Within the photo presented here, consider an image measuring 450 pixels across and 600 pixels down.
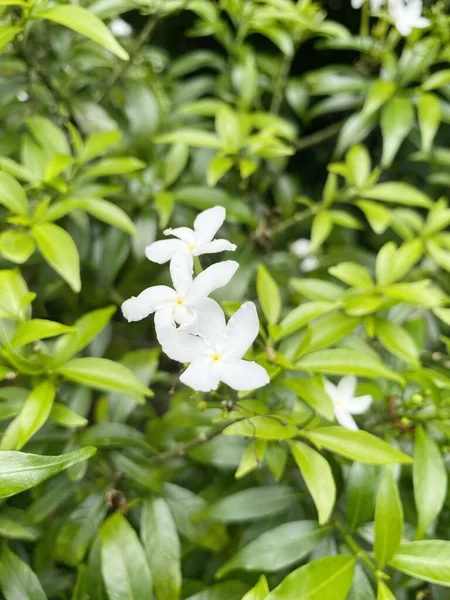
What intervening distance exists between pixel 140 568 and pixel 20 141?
916 mm

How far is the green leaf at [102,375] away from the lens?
0.83 metres

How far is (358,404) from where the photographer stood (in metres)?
0.97

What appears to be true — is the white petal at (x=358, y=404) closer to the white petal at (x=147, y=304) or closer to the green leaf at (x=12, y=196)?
the white petal at (x=147, y=304)

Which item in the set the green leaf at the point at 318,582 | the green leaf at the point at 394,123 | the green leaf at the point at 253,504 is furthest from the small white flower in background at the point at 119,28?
the green leaf at the point at 318,582

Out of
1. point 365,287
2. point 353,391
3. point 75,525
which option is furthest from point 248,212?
point 75,525

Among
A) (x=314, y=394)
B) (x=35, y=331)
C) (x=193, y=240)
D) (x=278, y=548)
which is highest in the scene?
(x=193, y=240)

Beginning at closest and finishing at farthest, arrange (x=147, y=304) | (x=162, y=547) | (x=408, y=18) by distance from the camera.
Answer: (x=147, y=304) < (x=162, y=547) < (x=408, y=18)

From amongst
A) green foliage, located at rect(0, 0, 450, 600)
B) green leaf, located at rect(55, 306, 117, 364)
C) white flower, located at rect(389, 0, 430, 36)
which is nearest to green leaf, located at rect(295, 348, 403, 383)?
green foliage, located at rect(0, 0, 450, 600)

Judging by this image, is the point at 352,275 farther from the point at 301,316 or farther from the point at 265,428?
the point at 265,428

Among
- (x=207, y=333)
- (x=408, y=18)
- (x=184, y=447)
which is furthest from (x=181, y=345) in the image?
(x=408, y=18)

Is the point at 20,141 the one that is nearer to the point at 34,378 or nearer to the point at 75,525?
the point at 34,378

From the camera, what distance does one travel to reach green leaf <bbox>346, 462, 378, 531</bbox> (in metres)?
0.89

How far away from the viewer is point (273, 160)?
1.52 m

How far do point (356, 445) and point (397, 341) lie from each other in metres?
0.27
